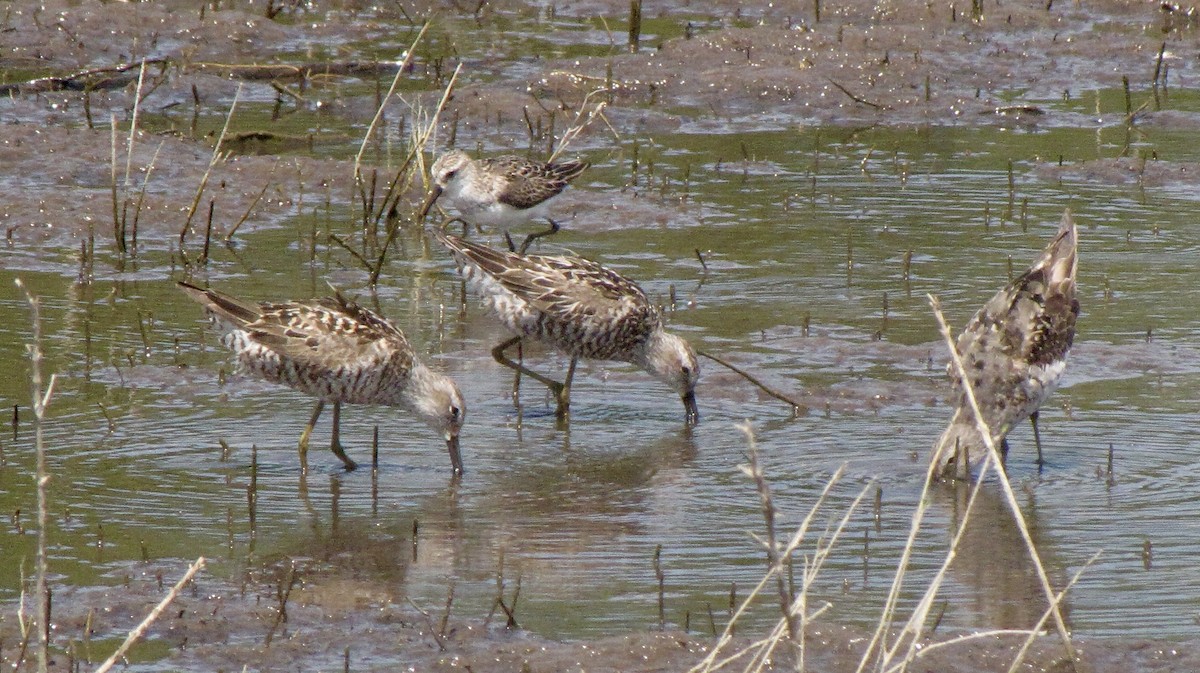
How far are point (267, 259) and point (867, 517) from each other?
5134 millimetres

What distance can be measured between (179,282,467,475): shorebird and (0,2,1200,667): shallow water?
25 centimetres

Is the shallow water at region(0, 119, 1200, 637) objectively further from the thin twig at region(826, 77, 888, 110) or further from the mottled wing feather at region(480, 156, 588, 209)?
the thin twig at region(826, 77, 888, 110)

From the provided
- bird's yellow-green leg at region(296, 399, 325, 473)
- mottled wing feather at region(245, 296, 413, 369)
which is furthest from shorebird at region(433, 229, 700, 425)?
bird's yellow-green leg at region(296, 399, 325, 473)

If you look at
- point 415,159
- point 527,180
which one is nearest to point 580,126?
point 415,159

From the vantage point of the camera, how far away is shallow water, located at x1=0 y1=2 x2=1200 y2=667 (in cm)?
641

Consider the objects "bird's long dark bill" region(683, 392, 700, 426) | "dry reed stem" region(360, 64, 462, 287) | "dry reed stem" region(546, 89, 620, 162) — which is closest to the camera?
"bird's long dark bill" region(683, 392, 700, 426)

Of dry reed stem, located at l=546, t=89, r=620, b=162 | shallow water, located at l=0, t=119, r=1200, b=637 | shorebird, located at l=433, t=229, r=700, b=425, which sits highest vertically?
dry reed stem, located at l=546, t=89, r=620, b=162

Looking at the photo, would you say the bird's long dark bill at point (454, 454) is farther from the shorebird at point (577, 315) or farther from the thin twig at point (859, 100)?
the thin twig at point (859, 100)

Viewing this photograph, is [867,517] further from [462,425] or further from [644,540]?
[462,425]

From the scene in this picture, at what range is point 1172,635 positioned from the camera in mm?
5754

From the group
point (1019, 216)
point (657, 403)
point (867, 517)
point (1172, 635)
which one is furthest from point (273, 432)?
point (1019, 216)

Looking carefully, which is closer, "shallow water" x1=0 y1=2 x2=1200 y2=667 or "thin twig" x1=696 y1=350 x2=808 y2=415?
"shallow water" x1=0 y1=2 x2=1200 y2=667

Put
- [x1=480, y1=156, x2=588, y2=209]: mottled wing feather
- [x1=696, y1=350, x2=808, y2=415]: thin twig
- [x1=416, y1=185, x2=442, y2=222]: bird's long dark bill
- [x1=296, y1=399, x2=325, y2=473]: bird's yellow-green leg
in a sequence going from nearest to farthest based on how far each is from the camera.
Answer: [x1=296, y1=399, x2=325, y2=473]: bird's yellow-green leg
[x1=696, y1=350, x2=808, y2=415]: thin twig
[x1=480, y1=156, x2=588, y2=209]: mottled wing feather
[x1=416, y1=185, x2=442, y2=222]: bird's long dark bill

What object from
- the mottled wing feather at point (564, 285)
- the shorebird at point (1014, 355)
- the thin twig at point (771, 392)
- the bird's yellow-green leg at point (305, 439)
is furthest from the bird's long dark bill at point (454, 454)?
the shorebird at point (1014, 355)
